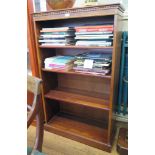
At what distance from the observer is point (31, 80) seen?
2.85 feet

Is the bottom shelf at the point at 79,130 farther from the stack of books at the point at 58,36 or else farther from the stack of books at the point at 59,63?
the stack of books at the point at 58,36

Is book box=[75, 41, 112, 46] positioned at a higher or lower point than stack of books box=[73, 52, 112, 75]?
higher

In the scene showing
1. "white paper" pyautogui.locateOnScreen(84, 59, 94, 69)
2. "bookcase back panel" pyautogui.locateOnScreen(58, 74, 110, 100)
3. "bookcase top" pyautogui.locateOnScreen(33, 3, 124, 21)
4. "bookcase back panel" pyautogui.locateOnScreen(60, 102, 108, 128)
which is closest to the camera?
"bookcase top" pyautogui.locateOnScreen(33, 3, 124, 21)

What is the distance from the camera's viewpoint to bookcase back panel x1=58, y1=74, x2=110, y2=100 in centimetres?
176

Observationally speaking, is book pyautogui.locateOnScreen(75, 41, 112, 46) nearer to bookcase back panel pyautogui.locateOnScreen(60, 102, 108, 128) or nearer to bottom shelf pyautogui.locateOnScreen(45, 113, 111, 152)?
bookcase back panel pyautogui.locateOnScreen(60, 102, 108, 128)

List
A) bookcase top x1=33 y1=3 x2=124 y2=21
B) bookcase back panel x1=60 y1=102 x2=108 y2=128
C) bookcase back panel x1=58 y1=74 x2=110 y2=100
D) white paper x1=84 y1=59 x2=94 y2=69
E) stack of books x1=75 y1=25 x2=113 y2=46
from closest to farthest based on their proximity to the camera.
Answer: bookcase top x1=33 y1=3 x2=124 y2=21 < stack of books x1=75 y1=25 x2=113 y2=46 < white paper x1=84 y1=59 x2=94 y2=69 < bookcase back panel x1=58 y1=74 x2=110 y2=100 < bookcase back panel x1=60 y1=102 x2=108 y2=128

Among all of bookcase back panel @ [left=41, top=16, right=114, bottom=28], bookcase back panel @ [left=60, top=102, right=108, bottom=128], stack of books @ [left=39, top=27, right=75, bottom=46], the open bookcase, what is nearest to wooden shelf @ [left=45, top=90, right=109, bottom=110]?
the open bookcase

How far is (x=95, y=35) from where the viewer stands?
135cm

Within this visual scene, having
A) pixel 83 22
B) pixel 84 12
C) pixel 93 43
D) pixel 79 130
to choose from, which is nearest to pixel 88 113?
pixel 79 130

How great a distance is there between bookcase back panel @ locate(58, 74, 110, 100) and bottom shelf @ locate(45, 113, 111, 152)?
0.39 m

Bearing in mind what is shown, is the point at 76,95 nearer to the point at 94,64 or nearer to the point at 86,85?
the point at 86,85
